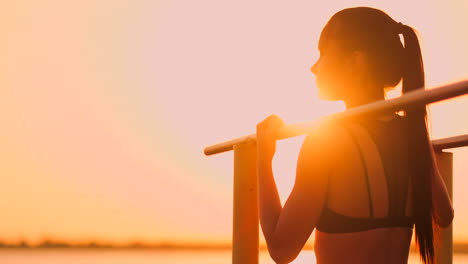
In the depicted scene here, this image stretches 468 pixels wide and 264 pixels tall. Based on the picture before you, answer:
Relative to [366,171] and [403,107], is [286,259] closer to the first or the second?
[366,171]

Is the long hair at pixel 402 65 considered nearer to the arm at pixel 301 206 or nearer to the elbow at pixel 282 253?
the arm at pixel 301 206

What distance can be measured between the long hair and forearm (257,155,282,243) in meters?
0.49

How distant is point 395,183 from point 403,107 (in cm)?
61

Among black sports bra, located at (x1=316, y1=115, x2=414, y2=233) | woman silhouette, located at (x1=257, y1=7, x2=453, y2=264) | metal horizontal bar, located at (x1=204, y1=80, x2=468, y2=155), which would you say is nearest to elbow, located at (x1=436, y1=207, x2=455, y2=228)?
woman silhouette, located at (x1=257, y1=7, x2=453, y2=264)

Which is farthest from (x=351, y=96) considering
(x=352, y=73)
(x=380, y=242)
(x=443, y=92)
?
(x=443, y=92)

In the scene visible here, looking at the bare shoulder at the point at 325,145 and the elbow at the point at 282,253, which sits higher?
the bare shoulder at the point at 325,145

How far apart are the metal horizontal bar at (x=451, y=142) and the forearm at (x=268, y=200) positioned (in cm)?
85

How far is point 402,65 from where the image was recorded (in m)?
2.53

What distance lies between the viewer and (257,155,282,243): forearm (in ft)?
Result: 7.99

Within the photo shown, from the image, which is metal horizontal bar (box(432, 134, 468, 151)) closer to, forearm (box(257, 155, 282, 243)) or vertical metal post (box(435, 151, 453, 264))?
vertical metal post (box(435, 151, 453, 264))

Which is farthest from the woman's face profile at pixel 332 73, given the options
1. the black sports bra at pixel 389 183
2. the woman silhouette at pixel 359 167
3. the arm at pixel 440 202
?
the arm at pixel 440 202

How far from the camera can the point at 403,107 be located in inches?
74.5

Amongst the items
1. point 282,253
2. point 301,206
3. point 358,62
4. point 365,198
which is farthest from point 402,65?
point 282,253

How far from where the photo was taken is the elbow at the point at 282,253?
7.86ft
